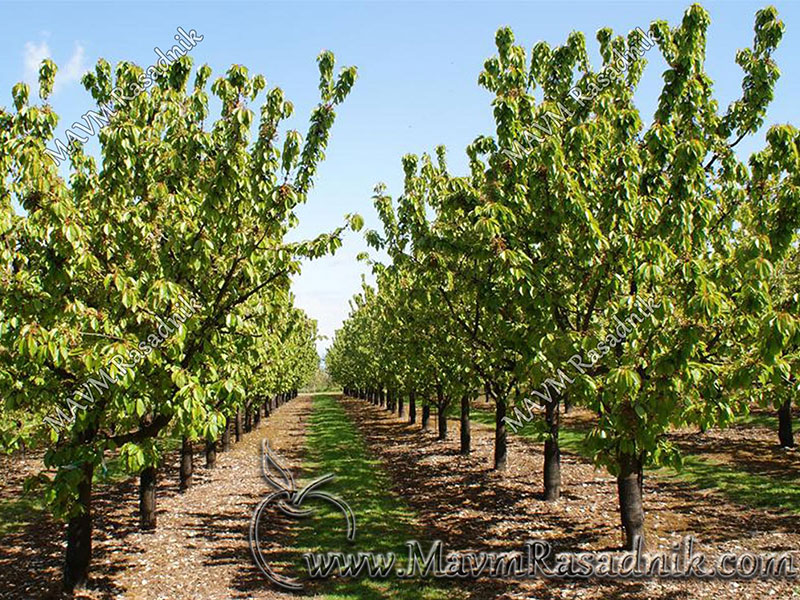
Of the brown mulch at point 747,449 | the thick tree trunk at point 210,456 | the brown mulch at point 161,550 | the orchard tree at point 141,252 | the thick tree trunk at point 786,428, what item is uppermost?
the orchard tree at point 141,252

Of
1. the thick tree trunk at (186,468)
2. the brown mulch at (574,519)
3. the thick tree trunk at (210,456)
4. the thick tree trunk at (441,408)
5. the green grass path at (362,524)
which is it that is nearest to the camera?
the brown mulch at (574,519)

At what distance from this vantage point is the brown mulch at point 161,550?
1123 centimetres

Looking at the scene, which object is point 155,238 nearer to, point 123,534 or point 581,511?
point 123,534

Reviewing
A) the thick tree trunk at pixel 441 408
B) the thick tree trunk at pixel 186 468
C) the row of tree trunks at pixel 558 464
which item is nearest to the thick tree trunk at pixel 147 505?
the thick tree trunk at pixel 186 468

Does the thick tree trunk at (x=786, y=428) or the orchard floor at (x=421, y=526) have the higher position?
the thick tree trunk at (x=786, y=428)

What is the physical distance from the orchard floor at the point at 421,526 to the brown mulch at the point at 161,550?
4 cm

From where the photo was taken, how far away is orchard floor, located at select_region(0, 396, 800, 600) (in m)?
11.0

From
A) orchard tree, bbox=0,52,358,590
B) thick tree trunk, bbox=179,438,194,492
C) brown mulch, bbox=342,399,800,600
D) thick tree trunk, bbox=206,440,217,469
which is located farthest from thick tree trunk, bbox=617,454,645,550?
thick tree trunk, bbox=206,440,217,469

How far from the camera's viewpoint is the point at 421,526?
1534 cm

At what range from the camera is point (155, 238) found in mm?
9578

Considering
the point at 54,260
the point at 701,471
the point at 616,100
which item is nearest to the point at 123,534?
the point at 54,260

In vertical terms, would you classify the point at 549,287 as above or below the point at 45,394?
above

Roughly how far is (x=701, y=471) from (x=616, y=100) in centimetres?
1464

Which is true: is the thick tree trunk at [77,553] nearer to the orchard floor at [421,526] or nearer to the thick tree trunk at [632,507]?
the orchard floor at [421,526]
